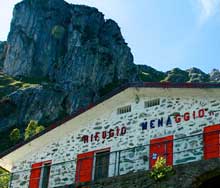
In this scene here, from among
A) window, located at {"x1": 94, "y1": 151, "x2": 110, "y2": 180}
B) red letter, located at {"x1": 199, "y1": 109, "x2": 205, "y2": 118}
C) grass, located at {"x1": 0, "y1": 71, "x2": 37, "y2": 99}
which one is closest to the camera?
red letter, located at {"x1": 199, "y1": 109, "x2": 205, "y2": 118}

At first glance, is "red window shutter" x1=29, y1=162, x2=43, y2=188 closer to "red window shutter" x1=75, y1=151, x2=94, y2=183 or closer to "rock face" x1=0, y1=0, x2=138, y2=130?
"red window shutter" x1=75, y1=151, x2=94, y2=183

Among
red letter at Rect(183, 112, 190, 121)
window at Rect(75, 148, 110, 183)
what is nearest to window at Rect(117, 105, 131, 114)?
window at Rect(75, 148, 110, 183)

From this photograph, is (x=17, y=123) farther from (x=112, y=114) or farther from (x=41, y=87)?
(x=112, y=114)

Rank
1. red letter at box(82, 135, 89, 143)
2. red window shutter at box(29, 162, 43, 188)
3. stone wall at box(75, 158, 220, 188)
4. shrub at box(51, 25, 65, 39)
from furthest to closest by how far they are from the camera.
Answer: shrub at box(51, 25, 65, 39), red window shutter at box(29, 162, 43, 188), red letter at box(82, 135, 89, 143), stone wall at box(75, 158, 220, 188)

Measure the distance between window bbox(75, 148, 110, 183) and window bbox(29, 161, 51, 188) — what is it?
1.82 m

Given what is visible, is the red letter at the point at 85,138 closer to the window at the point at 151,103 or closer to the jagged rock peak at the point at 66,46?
the window at the point at 151,103

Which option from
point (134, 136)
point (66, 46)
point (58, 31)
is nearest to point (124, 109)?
point (134, 136)

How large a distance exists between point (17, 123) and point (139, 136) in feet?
244

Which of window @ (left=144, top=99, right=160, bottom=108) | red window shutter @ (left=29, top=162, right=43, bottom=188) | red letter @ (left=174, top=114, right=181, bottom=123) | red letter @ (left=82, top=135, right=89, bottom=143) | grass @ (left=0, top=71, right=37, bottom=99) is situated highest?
grass @ (left=0, top=71, right=37, bottom=99)

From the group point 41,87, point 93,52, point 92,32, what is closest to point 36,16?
point 92,32

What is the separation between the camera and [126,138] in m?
24.2

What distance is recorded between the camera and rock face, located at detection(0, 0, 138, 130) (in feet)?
320

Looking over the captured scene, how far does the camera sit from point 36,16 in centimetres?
13150

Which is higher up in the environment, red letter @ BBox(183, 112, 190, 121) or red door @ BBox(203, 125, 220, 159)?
red letter @ BBox(183, 112, 190, 121)
